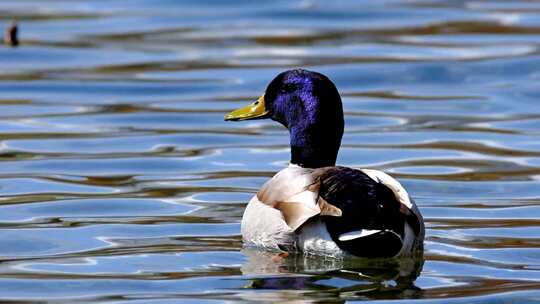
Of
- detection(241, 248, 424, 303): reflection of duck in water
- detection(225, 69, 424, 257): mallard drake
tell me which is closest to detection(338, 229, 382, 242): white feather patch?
detection(225, 69, 424, 257): mallard drake

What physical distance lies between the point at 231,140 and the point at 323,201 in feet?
16.7

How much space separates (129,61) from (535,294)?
1007 centimetres

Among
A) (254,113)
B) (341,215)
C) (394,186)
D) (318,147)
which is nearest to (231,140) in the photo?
(254,113)

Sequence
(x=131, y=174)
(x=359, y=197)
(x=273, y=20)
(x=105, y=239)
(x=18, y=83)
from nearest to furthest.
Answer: (x=359, y=197)
(x=105, y=239)
(x=131, y=174)
(x=18, y=83)
(x=273, y=20)

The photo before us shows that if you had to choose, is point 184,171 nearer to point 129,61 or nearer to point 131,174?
point 131,174

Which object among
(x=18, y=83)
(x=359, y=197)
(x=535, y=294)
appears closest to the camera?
(x=535, y=294)

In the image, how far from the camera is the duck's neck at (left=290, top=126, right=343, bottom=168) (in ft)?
32.1

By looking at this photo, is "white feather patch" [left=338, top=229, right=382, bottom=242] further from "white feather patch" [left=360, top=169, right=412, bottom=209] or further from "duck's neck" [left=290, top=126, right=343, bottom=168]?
"duck's neck" [left=290, top=126, right=343, bottom=168]

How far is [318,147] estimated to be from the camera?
9789 millimetres

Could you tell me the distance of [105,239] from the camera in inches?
376

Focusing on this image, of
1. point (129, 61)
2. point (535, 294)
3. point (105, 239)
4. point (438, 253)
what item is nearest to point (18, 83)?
point (129, 61)

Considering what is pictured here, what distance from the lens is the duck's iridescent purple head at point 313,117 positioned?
9.73m

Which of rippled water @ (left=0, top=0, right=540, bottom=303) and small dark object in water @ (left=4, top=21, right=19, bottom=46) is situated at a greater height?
small dark object in water @ (left=4, top=21, right=19, bottom=46)

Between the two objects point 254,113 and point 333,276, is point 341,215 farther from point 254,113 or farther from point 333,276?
point 254,113
